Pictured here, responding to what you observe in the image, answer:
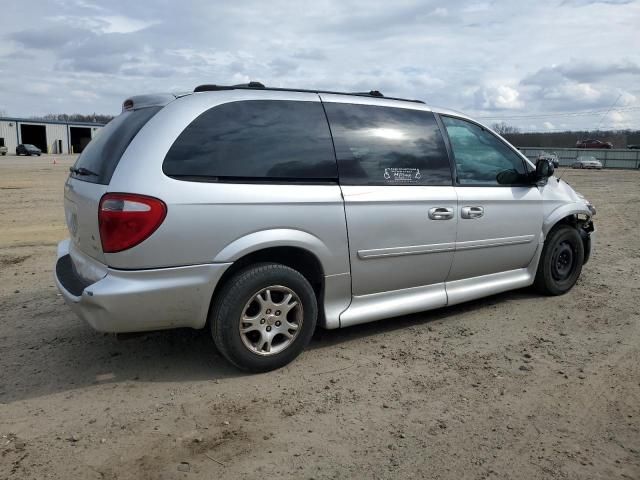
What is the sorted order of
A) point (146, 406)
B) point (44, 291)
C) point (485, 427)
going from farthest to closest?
point (44, 291) → point (146, 406) → point (485, 427)

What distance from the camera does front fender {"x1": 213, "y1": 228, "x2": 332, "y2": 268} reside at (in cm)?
340

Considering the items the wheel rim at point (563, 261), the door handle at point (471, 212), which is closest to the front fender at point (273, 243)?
the door handle at point (471, 212)

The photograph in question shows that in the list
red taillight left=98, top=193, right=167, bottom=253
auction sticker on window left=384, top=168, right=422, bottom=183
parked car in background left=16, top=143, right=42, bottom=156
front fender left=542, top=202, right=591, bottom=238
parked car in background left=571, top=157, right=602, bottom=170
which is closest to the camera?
red taillight left=98, top=193, right=167, bottom=253

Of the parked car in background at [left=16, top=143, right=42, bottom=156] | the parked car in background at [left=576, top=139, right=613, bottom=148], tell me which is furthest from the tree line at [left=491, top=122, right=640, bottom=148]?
the parked car in background at [left=16, top=143, right=42, bottom=156]

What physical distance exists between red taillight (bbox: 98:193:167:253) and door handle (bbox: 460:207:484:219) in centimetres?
250

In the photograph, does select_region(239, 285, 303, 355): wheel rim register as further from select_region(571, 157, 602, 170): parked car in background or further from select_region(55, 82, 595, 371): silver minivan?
select_region(571, 157, 602, 170): parked car in background

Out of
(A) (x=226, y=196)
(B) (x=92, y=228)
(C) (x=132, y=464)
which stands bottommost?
(C) (x=132, y=464)

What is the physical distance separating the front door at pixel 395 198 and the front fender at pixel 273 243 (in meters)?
0.27

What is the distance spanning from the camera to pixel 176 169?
130 inches

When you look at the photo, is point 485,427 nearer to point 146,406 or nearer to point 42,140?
point 146,406

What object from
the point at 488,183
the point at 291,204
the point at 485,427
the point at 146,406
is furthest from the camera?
the point at 488,183

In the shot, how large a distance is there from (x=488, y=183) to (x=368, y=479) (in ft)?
9.97

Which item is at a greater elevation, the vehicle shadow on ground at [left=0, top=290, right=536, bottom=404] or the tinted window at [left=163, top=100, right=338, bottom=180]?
the tinted window at [left=163, top=100, right=338, bottom=180]

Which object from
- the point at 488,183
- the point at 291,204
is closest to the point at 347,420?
the point at 291,204
